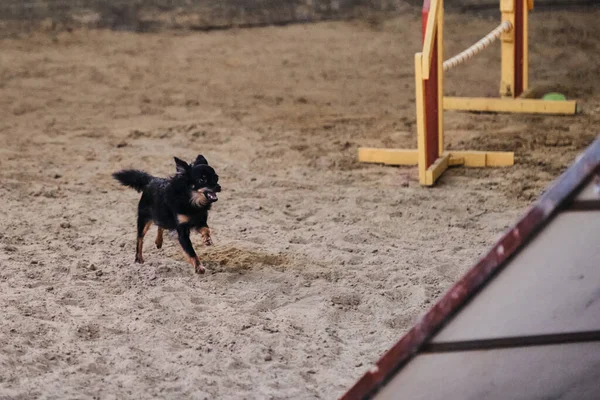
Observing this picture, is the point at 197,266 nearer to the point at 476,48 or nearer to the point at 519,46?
the point at 476,48

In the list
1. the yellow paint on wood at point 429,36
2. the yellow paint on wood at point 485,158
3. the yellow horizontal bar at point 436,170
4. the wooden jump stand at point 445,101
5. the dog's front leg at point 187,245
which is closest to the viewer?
the dog's front leg at point 187,245

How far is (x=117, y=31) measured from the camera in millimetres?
8992

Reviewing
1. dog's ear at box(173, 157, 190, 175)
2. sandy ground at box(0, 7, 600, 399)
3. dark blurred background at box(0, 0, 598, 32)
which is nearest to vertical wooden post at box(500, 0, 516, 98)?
sandy ground at box(0, 7, 600, 399)

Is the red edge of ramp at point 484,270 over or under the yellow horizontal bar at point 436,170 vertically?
over

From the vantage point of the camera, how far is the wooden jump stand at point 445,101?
4.98 metres

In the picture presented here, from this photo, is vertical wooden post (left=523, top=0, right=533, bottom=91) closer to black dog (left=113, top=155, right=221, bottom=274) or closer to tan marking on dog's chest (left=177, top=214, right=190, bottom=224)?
black dog (left=113, top=155, right=221, bottom=274)

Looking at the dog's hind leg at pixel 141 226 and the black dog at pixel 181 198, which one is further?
the dog's hind leg at pixel 141 226

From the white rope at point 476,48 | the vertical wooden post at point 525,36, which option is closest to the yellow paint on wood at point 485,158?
the white rope at point 476,48

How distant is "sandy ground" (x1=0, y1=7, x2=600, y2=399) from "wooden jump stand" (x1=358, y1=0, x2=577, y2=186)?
0.11 m

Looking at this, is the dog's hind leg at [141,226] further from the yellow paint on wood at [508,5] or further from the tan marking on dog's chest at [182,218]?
the yellow paint on wood at [508,5]

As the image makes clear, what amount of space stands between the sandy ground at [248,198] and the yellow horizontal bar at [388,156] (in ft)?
0.29

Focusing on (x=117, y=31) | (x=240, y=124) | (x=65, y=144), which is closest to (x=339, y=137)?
(x=240, y=124)

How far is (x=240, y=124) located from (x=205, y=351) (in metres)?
3.36

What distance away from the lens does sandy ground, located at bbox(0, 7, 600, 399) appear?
328 cm
